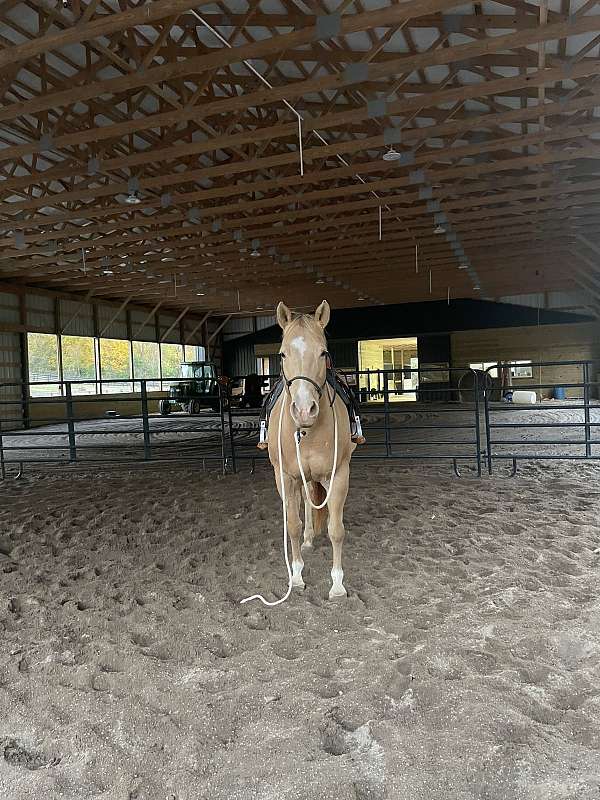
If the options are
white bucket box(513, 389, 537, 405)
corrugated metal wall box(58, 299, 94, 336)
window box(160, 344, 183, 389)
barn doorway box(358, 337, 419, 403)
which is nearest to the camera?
corrugated metal wall box(58, 299, 94, 336)

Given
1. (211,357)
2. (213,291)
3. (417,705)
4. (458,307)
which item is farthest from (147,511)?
(211,357)

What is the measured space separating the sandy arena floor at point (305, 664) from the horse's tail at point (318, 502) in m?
0.26

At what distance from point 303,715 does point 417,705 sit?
1.43 ft

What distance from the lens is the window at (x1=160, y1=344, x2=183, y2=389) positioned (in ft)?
80.9

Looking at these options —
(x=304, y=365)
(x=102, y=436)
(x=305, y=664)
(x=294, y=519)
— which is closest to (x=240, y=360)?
(x=102, y=436)

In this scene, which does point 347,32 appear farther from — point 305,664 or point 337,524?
point 305,664

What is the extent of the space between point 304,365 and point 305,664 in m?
1.36

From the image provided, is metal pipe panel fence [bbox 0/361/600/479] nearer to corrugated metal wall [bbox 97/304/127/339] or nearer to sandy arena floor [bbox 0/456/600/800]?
sandy arena floor [bbox 0/456/600/800]

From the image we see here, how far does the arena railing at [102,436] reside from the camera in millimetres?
7340

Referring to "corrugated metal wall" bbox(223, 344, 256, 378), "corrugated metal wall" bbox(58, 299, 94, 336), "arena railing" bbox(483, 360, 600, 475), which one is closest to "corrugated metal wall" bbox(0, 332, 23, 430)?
"corrugated metal wall" bbox(58, 299, 94, 336)

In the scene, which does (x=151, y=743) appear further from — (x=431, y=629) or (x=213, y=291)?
(x=213, y=291)

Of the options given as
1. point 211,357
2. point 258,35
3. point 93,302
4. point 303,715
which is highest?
point 258,35

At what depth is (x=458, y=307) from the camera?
24125 millimetres

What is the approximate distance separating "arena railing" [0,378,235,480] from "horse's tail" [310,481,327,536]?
9.89ft
